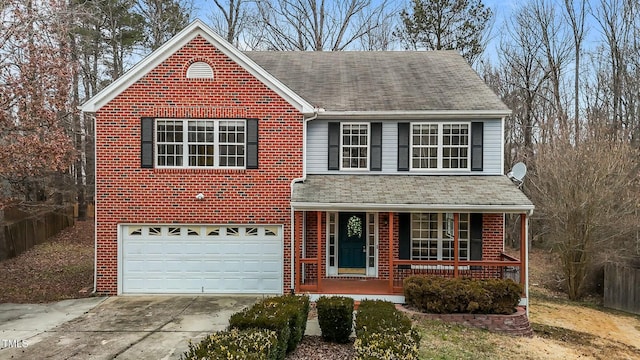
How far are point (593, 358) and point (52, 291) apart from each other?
14.1 meters

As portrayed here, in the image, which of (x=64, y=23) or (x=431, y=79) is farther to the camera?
(x=431, y=79)

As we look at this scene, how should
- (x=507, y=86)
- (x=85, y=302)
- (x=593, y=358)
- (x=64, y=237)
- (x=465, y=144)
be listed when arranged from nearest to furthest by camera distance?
(x=593, y=358) < (x=85, y=302) < (x=465, y=144) < (x=64, y=237) < (x=507, y=86)

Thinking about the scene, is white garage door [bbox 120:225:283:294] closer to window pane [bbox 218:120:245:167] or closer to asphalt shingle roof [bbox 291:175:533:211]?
asphalt shingle roof [bbox 291:175:533:211]

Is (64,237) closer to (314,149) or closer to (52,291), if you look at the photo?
(52,291)

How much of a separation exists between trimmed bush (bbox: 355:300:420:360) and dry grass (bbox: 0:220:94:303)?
28.3 ft

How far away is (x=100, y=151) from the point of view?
39.8 feet

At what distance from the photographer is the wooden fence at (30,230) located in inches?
655

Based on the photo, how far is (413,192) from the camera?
11844mm

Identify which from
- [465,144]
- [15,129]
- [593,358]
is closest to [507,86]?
[465,144]

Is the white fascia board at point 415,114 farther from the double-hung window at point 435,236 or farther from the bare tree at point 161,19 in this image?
the bare tree at point 161,19

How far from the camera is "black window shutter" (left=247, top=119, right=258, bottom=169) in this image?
12.2 metres

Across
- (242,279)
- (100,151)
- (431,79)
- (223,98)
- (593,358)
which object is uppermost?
(431,79)

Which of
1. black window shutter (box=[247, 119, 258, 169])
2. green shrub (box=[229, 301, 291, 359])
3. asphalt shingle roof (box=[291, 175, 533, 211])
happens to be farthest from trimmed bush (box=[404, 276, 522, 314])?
black window shutter (box=[247, 119, 258, 169])

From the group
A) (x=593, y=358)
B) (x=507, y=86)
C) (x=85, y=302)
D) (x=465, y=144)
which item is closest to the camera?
(x=593, y=358)
